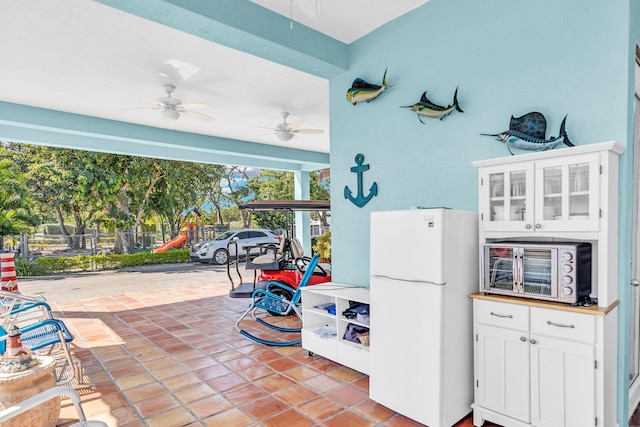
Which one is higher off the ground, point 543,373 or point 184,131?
point 184,131

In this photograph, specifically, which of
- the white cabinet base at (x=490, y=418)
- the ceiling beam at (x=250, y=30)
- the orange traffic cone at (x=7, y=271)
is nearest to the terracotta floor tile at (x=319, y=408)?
the white cabinet base at (x=490, y=418)

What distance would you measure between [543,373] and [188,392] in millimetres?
2741

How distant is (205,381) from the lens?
3.36 meters

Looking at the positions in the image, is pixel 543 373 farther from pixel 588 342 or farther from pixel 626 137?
pixel 626 137

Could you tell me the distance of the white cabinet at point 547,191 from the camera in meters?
2.22

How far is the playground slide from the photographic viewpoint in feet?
48.5

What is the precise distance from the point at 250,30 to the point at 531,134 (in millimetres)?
2504

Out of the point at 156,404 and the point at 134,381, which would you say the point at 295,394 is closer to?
the point at 156,404

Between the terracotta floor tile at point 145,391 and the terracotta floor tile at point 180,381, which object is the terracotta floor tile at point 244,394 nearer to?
the terracotta floor tile at point 180,381

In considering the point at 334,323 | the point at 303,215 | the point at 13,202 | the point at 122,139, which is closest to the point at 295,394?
the point at 334,323

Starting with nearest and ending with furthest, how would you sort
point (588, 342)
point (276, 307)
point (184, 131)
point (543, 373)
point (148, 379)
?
point (588, 342), point (543, 373), point (148, 379), point (276, 307), point (184, 131)

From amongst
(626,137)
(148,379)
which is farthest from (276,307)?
(626,137)

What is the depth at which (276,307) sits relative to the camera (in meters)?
4.72

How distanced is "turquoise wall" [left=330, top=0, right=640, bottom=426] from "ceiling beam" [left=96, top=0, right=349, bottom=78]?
0.37 meters
